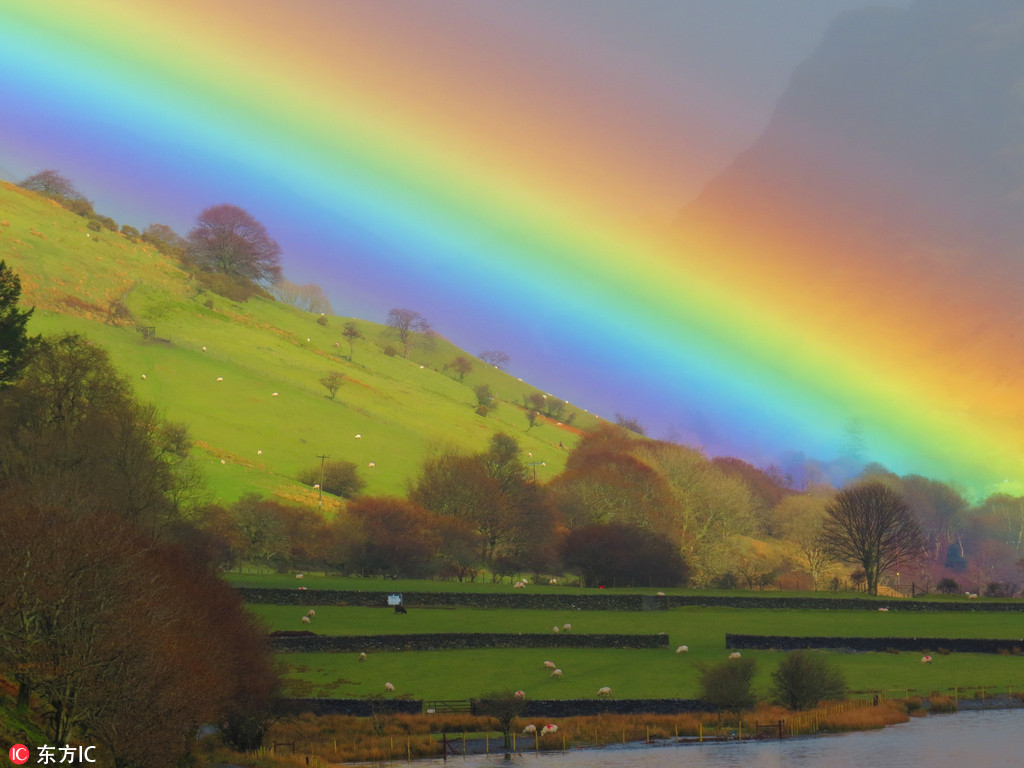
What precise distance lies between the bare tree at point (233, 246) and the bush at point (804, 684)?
501ft

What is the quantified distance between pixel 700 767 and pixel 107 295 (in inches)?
4957

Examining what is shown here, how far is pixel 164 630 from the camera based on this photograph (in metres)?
31.9

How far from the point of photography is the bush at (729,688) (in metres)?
44.5

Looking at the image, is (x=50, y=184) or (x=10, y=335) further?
(x=50, y=184)

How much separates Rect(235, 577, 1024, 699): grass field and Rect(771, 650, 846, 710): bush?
2.13 m

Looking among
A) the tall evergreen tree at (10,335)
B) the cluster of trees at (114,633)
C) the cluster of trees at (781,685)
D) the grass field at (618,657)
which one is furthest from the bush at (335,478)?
the cluster of trees at (781,685)

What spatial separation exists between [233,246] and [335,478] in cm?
8631

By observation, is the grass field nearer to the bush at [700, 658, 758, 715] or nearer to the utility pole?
the bush at [700, 658, 758, 715]

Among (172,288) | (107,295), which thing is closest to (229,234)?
(172,288)

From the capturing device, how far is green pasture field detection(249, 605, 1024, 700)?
1900 inches

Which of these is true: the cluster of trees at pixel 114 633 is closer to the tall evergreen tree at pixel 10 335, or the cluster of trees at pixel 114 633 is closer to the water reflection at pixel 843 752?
the tall evergreen tree at pixel 10 335

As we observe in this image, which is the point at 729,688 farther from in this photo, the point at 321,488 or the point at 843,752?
the point at 321,488

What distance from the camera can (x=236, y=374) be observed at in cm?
13488

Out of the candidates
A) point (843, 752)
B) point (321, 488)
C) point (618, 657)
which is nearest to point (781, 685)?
point (843, 752)
